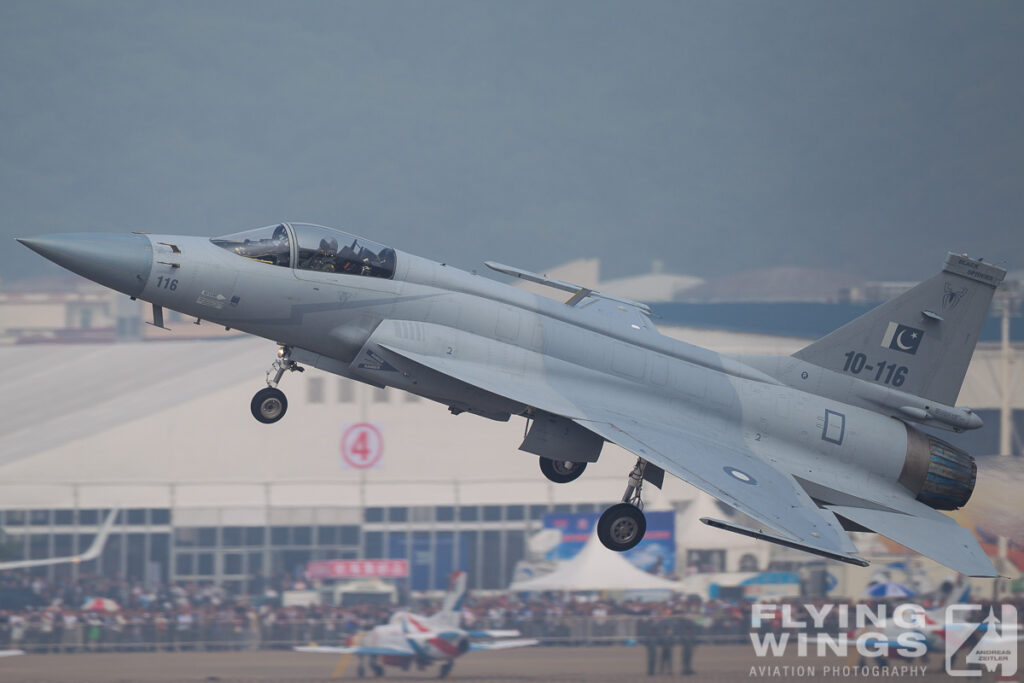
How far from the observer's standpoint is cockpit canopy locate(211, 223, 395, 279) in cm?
1794

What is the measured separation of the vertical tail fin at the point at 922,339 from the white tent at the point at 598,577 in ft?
62.7

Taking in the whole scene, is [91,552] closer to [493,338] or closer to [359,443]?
[359,443]

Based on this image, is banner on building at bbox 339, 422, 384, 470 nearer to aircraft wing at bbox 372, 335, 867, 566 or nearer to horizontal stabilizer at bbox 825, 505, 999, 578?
aircraft wing at bbox 372, 335, 867, 566

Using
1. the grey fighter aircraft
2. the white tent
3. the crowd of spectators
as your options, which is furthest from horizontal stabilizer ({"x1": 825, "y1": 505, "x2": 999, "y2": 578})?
the white tent

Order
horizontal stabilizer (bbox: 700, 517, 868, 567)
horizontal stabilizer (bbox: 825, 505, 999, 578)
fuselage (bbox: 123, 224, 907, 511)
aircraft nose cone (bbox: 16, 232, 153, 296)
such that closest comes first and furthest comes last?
horizontal stabilizer (bbox: 700, 517, 868, 567), aircraft nose cone (bbox: 16, 232, 153, 296), fuselage (bbox: 123, 224, 907, 511), horizontal stabilizer (bbox: 825, 505, 999, 578)

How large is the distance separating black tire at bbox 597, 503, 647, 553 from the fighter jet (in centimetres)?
1370

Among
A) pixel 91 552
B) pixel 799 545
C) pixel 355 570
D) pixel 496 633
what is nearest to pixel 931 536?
pixel 799 545

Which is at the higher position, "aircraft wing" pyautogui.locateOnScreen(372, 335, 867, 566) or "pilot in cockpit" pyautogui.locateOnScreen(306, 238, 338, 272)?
"pilot in cockpit" pyautogui.locateOnScreen(306, 238, 338, 272)

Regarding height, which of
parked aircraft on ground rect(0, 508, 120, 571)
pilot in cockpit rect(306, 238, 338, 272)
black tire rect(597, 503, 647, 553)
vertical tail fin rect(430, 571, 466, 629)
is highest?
pilot in cockpit rect(306, 238, 338, 272)

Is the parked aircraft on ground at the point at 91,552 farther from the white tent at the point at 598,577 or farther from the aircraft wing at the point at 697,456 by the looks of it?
the aircraft wing at the point at 697,456

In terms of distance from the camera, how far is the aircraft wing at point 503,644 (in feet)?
108

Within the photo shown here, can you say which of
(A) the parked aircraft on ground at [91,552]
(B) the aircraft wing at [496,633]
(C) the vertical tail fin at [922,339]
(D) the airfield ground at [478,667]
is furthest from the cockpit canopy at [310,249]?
(A) the parked aircraft on ground at [91,552]

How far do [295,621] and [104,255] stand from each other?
20.8 metres

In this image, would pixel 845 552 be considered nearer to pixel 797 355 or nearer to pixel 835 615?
pixel 797 355
